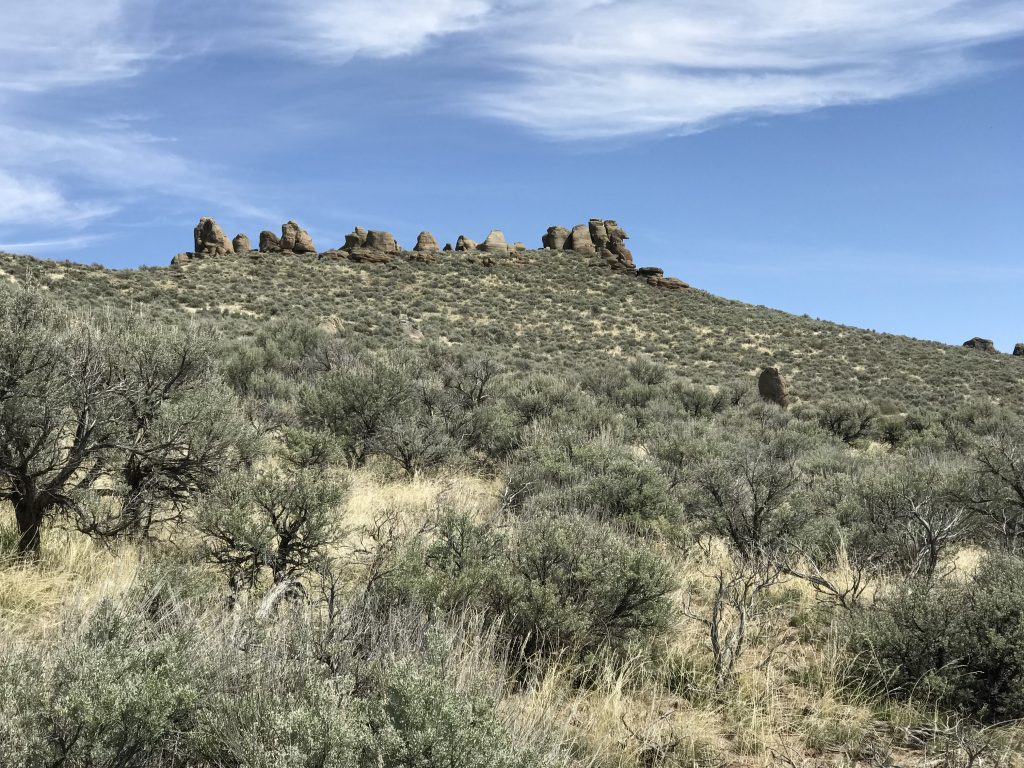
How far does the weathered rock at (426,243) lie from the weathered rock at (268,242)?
12742mm

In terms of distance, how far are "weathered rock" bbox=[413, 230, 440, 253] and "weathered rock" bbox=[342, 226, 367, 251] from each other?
5.34 meters

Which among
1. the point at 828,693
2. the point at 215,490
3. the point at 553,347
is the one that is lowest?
the point at 828,693

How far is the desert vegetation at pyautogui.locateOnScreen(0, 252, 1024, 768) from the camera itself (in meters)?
2.28

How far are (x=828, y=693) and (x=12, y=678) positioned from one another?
406cm

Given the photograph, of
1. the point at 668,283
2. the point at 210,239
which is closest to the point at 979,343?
the point at 668,283

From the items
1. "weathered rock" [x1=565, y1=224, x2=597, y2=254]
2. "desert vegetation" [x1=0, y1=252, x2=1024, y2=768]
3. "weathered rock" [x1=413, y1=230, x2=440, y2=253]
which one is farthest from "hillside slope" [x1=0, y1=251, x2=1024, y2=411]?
"desert vegetation" [x1=0, y1=252, x2=1024, y2=768]

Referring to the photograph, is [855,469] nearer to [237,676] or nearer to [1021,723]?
[1021,723]

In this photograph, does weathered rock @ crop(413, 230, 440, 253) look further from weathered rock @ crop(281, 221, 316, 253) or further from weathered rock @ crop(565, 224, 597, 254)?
weathered rock @ crop(565, 224, 597, 254)

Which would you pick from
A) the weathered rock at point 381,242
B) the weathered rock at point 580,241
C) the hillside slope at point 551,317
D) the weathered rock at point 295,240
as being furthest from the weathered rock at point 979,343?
the weathered rock at point 295,240

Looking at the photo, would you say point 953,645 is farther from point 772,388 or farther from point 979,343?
point 979,343

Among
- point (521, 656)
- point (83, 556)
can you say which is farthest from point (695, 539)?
point (83, 556)

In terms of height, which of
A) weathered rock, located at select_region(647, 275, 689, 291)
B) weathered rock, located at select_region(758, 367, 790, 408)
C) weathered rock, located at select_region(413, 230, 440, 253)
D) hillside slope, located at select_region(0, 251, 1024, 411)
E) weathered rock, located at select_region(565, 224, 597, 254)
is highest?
weathered rock, located at select_region(565, 224, 597, 254)

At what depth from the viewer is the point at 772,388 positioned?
27.7 metres

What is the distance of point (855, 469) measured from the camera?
1169 cm
